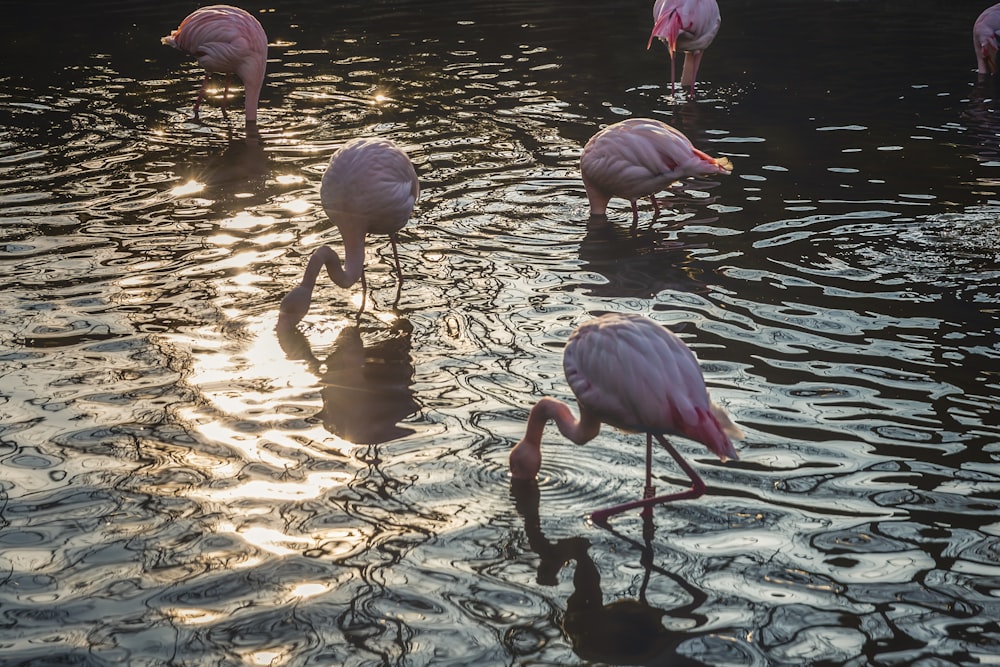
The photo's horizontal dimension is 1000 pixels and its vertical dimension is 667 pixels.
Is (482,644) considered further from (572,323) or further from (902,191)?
(902,191)

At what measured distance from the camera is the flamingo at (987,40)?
34.3ft

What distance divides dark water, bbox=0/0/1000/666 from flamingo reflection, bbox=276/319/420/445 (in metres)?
0.02

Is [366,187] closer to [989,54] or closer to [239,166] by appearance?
[239,166]

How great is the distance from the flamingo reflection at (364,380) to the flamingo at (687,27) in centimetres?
491

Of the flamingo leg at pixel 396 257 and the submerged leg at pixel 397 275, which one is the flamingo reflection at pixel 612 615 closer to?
the submerged leg at pixel 397 275

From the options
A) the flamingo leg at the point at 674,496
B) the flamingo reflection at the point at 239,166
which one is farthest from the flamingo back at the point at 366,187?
the flamingo leg at the point at 674,496

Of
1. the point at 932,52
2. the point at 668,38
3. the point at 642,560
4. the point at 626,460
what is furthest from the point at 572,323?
the point at 932,52

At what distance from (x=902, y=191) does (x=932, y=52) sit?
5129 mm

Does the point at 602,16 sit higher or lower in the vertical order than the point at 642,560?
higher

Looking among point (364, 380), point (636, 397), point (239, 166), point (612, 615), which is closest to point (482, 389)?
point (364, 380)

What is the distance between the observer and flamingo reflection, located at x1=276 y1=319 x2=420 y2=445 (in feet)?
15.3

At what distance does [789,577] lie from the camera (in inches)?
140

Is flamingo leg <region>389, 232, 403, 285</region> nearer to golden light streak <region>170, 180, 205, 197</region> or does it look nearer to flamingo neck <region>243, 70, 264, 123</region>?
golden light streak <region>170, 180, 205, 197</region>

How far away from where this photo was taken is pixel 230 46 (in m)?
9.21
